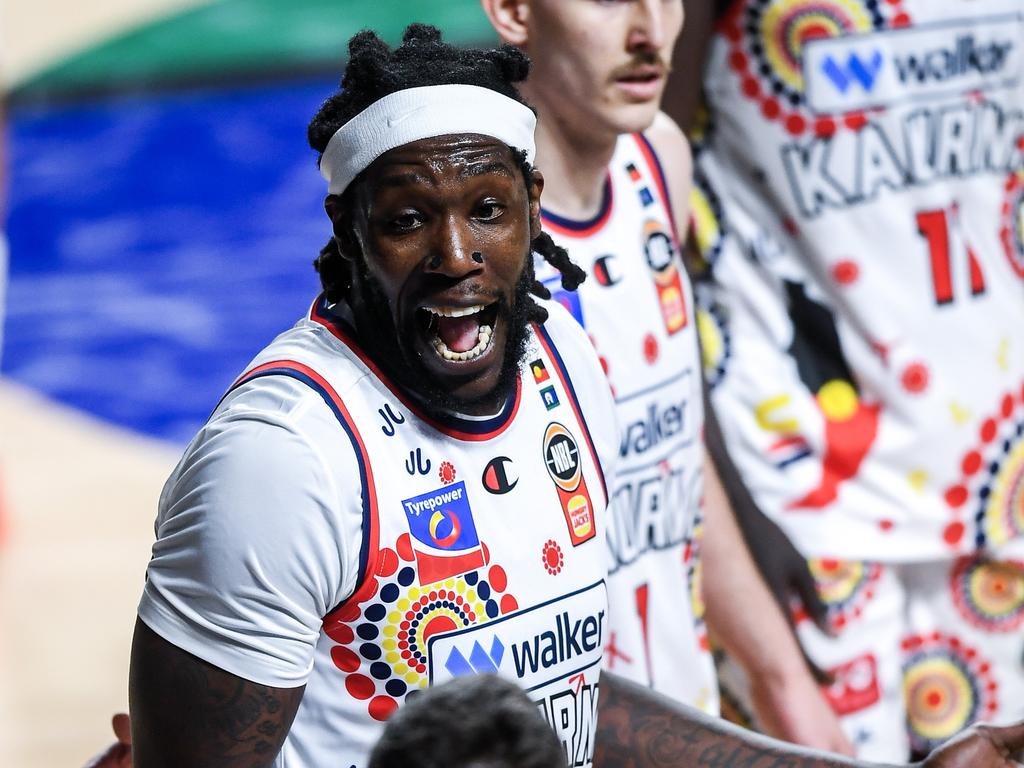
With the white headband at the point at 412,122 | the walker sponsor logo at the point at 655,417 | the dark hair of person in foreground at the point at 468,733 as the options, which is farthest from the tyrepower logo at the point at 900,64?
the dark hair of person in foreground at the point at 468,733

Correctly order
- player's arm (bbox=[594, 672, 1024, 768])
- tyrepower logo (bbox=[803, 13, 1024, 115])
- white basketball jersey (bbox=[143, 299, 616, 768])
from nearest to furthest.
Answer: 1. white basketball jersey (bbox=[143, 299, 616, 768])
2. player's arm (bbox=[594, 672, 1024, 768])
3. tyrepower logo (bbox=[803, 13, 1024, 115])

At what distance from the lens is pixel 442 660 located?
178 cm

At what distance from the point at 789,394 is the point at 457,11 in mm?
6828

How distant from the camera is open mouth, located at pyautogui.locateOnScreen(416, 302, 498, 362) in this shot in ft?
5.94

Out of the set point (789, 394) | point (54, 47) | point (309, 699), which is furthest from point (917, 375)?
point (54, 47)

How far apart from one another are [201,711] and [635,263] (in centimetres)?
114

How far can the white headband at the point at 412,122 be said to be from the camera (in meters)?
1.79

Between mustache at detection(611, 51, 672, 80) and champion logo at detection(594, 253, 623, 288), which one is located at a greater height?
mustache at detection(611, 51, 672, 80)

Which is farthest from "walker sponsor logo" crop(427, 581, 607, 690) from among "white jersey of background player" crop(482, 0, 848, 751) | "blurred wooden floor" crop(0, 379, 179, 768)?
"blurred wooden floor" crop(0, 379, 179, 768)

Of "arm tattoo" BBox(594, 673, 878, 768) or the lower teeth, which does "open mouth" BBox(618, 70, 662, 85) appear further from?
"arm tattoo" BBox(594, 673, 878, 768)

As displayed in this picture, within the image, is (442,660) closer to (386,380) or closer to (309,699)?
(309,699)

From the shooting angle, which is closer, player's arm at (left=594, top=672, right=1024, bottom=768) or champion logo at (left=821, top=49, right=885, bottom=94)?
player's arm at (left=594, top=672, right=1024, bottom=768)

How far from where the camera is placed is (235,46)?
959 cm

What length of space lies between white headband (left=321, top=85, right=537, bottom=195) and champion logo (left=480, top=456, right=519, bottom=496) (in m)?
0.35
